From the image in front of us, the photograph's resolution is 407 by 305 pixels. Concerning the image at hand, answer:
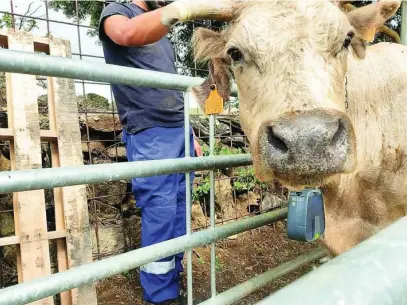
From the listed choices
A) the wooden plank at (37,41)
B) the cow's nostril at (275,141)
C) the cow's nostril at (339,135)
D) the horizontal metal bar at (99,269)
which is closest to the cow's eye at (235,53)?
the cow's nostril at (275,141)

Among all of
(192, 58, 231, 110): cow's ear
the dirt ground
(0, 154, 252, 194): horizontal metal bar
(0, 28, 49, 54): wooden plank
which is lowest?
the dirt ground

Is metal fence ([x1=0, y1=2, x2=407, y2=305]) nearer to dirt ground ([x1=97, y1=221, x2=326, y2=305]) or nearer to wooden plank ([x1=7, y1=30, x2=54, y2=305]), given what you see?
wooden plank ([x1=7, y1=30, x2=54, y2=305])

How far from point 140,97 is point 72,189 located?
1044 millimetres

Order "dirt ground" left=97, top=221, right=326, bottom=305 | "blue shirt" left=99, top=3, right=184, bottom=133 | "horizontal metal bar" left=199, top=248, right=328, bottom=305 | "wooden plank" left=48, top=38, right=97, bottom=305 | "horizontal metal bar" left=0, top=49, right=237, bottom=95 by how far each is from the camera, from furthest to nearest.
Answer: "dirt ground" left=97, top=221, right=326, bottom=305
"wooden plank" left=48, top=38, right=97, bottom=305
"blue shirt" left=99, top=3, right=184, bottom=133
"horizontal metal bar" left=199, top=248, right=328, bottom=305
"horizontal metal bar" left=0, top=49, right=237, bottom=95

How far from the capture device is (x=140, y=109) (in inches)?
117

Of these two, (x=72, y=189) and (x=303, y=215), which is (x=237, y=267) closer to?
(x=72, y=189)

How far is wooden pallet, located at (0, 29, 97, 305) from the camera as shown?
3.09 metres

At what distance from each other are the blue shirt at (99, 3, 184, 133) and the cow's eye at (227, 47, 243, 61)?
0.67 m

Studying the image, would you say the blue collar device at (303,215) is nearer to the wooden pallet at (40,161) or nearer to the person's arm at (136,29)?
the person's arm at (136,29)

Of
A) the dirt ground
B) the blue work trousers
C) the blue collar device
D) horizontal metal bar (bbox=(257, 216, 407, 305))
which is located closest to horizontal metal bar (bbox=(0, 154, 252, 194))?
the blue collar device

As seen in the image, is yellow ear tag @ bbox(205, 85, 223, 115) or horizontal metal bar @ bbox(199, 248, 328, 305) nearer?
horizontal metal bar @ bbox(199, 248, 328, 305)

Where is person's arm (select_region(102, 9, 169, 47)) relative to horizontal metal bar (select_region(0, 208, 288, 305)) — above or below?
above

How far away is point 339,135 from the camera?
72.8 inches

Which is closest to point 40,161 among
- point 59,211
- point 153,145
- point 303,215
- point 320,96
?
point 59,211
